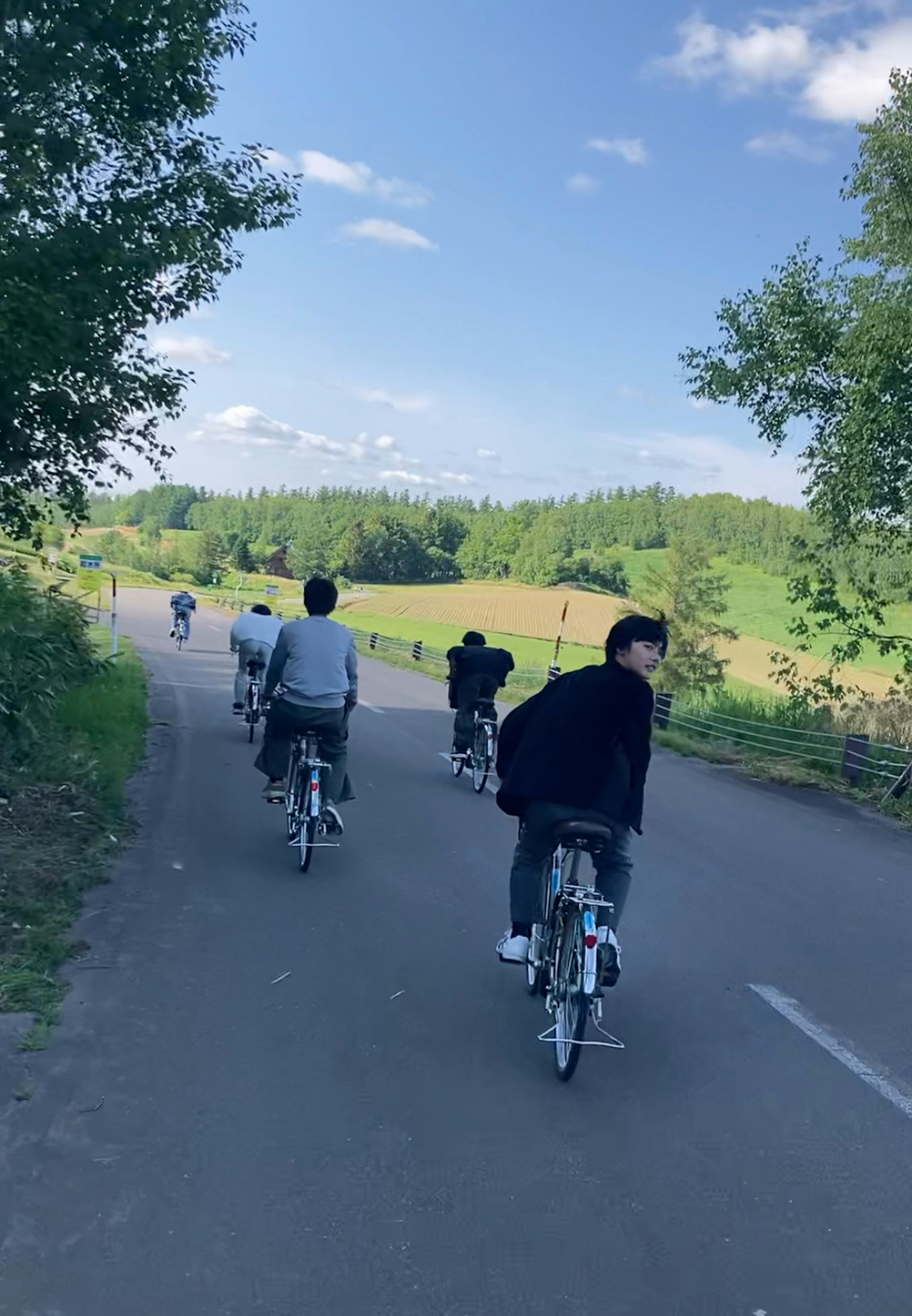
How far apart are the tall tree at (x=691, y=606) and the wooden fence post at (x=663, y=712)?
Answer: 33.6 metres

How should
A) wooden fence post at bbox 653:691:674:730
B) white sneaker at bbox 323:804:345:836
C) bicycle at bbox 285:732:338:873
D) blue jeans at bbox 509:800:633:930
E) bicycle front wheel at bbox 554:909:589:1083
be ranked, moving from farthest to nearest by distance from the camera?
1. wooden fence post at bbox 653:691:674:730
2. white sneaker at bbox 323:804:345:836
3. bicycle at bbox 285:732:338:873
4. blue jeans at bbox 509:800:633:930
5. bicycle front wheel at bbox 554:909:589:1083

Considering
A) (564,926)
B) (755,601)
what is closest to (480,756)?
(564,926)

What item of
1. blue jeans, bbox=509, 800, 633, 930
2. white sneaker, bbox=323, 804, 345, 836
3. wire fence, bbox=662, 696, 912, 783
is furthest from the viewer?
wire fence, bbox=662, 696, 912, 783

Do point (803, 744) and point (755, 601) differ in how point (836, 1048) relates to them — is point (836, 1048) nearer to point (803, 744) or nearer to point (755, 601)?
point (803, 744)

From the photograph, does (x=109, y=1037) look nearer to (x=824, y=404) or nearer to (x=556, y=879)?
(x=556, y=879)

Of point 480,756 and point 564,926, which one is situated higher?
point 564,926

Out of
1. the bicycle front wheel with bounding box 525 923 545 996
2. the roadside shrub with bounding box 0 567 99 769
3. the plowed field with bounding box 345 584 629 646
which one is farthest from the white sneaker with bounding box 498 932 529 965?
the plowed field with bounding box 345 584 629 646

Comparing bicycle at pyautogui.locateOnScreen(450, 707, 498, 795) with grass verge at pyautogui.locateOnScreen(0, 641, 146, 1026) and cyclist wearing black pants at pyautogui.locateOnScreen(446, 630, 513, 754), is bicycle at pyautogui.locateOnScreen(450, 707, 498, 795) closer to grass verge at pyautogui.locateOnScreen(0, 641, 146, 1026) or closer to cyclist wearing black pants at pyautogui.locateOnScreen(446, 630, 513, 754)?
cyclist wearing black pants at pyautogui.locateOnScreen(446, 630, 513, 754)

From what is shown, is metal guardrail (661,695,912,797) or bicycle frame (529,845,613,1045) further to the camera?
metal guardrail (661,695,912,797)

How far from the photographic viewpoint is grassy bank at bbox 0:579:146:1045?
19.5 feet

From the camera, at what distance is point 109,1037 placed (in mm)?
5055

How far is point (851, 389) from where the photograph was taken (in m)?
16.7

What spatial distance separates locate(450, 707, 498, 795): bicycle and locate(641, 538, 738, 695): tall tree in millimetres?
42379

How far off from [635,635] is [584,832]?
3.03 feet
